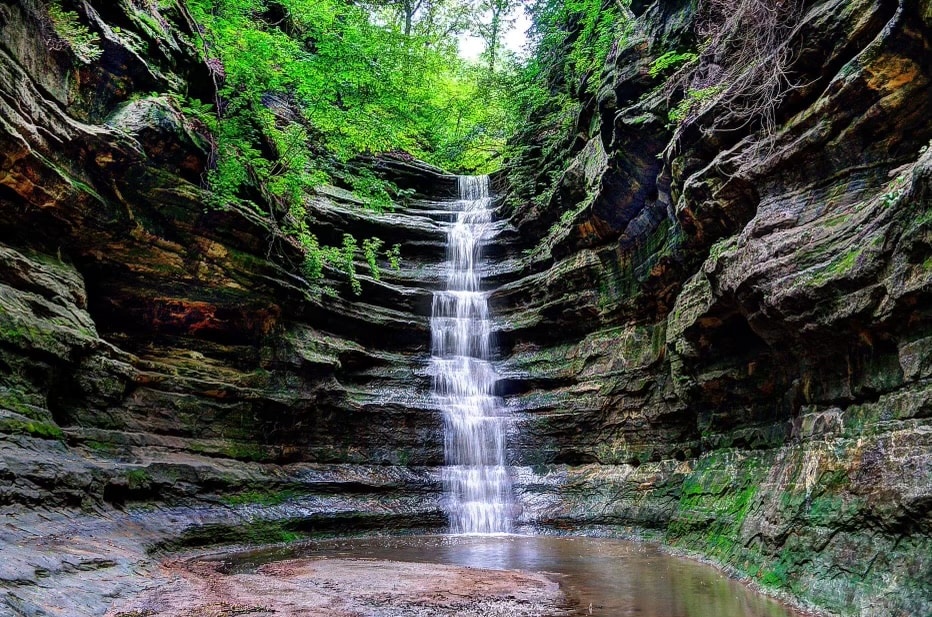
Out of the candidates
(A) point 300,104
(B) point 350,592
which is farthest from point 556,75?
(B) point 350,592

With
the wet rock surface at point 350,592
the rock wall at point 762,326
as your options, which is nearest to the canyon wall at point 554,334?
the rock wall at point 762,326

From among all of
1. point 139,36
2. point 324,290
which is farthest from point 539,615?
point 139,36

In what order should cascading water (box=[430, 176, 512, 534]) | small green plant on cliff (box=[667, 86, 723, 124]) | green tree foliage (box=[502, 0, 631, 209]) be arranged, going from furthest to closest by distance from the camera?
green tree foliage (box=[502, 0, 631, 209]) → cascading water (box=[430, 176, 512, 534]) → small green plant on cliff (box=[667, 86, 723, 124])

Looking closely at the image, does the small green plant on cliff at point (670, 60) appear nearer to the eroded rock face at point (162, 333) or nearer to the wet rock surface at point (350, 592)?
the eroded rock face at point (162, 333)

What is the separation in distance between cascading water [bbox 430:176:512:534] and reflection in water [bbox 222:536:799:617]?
5.85 feet

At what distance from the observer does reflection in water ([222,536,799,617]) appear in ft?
22.1

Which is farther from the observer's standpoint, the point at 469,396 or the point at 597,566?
the point at 469,396

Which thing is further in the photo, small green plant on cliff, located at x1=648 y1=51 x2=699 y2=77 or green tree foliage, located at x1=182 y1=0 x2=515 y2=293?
green tree foliage, located at x1=182 y1=0 x2=515 y2=293

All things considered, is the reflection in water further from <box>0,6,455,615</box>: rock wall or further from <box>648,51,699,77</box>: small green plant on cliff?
<box>648,51,699,77</box>: small green plant on cliff

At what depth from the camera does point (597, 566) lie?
31.8 ft

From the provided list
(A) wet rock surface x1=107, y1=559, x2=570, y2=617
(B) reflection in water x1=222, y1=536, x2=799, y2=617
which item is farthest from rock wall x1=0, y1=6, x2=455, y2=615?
(B) reflection in water x1=222, y1=536, x2=799, y2=617

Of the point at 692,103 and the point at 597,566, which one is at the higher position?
the point at 692,103

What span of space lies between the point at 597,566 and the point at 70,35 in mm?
13574

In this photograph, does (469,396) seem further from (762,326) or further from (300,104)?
(300,104)
